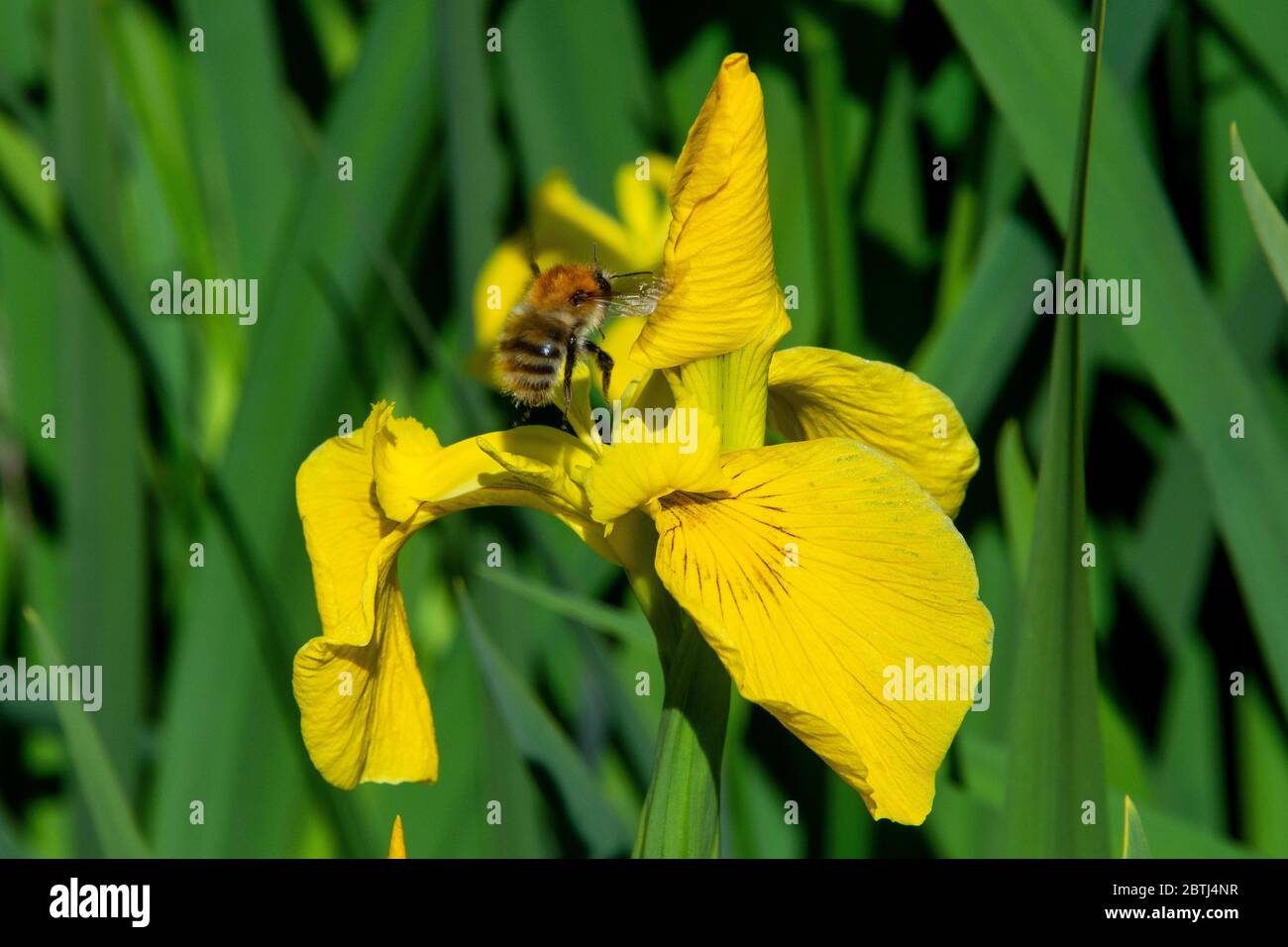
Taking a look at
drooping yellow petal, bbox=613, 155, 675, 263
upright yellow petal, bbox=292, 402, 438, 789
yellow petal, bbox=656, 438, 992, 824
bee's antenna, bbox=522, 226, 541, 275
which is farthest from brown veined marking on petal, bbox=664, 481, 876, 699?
drooping yellow petal, bbox=613, 155, 675, 263

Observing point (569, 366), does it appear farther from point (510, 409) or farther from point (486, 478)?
point (510, 409)

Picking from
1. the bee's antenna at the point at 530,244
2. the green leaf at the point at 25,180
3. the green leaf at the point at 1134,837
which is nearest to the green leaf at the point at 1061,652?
the green leaf at the point at 1134,837

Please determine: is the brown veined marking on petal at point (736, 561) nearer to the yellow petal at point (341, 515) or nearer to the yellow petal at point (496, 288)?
the yellow petal at point (341, 515)

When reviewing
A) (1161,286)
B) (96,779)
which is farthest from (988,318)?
(96,779)

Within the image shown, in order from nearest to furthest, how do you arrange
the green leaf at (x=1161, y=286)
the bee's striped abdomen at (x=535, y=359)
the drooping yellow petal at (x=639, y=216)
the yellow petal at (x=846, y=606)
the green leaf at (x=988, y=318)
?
the yellow petal at (x=846, y=606) < the bee's striped abdomen at (x=535, y=359) < the green leaf at (x=1161, y=286) < the green leaf at (x=988, y=318) < the drooping yellow petal at (x=639, y=216)

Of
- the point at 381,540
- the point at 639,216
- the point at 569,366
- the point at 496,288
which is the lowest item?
the point at 381,540
